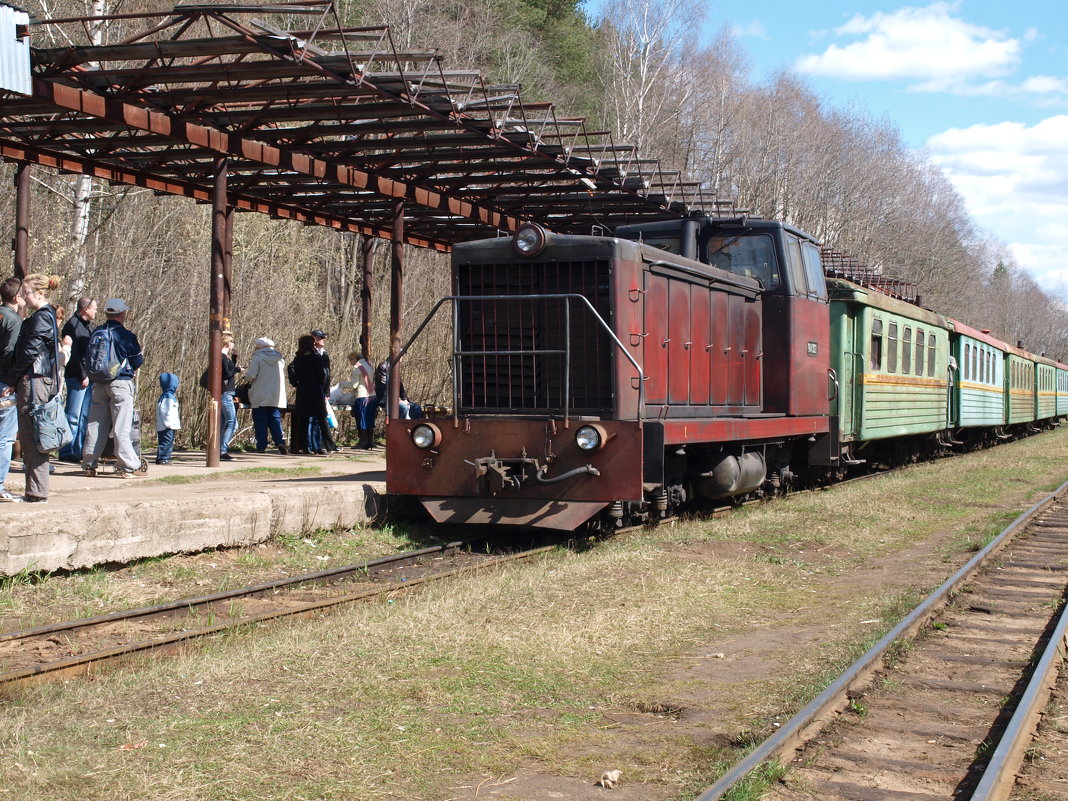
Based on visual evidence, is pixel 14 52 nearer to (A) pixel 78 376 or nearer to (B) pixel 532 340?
(A) pixel 78 376

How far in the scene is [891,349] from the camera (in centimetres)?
1653

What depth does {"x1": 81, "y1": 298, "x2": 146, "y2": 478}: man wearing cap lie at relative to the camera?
1015cm

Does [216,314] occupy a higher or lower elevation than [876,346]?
higher

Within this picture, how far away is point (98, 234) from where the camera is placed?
761 inches

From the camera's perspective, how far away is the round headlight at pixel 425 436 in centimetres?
911

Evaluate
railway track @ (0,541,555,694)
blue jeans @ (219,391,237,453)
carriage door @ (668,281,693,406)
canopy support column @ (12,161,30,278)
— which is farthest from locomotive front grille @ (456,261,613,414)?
canopy support column @ (12,161,30,278)

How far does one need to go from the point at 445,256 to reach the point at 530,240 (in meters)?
19.3

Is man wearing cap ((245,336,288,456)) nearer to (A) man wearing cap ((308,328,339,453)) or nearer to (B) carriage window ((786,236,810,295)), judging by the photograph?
(A) man wearing cap ((308,328,339,453))

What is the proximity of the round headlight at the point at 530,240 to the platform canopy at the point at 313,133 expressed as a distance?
2261mm

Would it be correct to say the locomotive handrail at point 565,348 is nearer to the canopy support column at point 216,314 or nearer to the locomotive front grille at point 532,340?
the locomotive front grille at point 532,340

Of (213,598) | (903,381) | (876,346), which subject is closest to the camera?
(213,598)

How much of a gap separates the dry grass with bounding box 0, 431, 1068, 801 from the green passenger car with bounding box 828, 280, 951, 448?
617 centimetres

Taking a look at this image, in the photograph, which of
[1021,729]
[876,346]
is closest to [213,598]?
[1021,729]

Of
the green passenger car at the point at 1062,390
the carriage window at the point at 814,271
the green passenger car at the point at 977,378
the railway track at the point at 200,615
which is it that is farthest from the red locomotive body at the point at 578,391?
the green passenger car at the point at 1062,390
